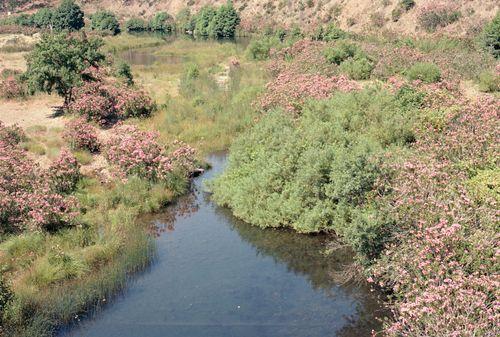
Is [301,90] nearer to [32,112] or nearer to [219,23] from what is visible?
[32,112]

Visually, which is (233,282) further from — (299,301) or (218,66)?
(218,66)

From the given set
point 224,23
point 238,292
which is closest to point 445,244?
point 238,292

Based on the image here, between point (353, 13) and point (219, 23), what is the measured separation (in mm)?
21441

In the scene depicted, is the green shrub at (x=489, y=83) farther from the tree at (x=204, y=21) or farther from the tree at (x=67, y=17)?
the tree at (x=67, y=17)

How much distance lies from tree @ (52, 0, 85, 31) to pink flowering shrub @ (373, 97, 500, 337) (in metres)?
79.8

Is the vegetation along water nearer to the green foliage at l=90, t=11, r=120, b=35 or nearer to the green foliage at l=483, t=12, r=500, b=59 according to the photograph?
the green foliage at l=483, t=12, r=500, b=59

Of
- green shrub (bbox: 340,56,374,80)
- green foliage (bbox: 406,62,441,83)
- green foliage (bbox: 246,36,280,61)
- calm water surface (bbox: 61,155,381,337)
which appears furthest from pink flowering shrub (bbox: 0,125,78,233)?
green foliage (bbox: 246,36,280,61)

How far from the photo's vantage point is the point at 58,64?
1184 inches

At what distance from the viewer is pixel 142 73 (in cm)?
4447

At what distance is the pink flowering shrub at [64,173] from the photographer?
20562 millimetres

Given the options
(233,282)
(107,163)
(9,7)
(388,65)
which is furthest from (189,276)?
→ (9,7)

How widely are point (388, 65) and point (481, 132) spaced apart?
14549mm

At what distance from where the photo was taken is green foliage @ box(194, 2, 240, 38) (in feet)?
267

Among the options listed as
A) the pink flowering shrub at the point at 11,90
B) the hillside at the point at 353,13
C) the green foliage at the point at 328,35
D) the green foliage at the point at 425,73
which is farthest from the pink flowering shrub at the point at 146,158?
the hillside at the point at 353,13
